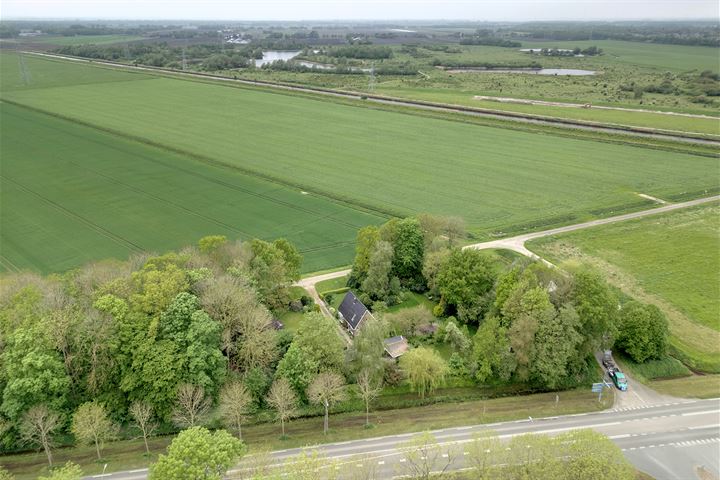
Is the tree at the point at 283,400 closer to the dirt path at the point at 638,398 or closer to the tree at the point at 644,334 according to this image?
the dirt path at the point at 638,398

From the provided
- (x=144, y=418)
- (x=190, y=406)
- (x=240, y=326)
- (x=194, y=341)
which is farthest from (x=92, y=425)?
(x=240, y=326)

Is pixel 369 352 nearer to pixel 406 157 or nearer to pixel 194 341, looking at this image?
pixel 194 341

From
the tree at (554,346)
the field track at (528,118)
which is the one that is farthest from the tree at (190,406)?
the field track at (528,118)

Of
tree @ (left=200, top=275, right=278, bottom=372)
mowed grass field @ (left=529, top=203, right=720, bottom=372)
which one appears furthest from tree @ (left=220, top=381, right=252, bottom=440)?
mowed grass field @ (left=529, top=203, right=720, bottom=372)

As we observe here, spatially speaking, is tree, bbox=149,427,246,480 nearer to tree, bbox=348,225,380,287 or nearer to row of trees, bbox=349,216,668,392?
row of trees, bbox=349,216,668,392

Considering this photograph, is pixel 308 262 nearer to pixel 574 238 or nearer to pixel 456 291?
pixel 456 291

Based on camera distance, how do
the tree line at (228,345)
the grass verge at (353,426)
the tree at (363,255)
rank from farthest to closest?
the tree at (363,255) → the tree line at (228,345) → the grass verge at (353,426)
